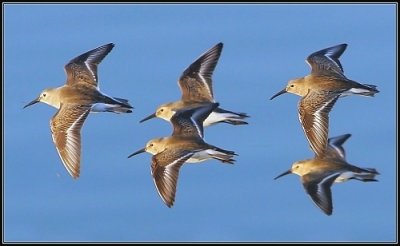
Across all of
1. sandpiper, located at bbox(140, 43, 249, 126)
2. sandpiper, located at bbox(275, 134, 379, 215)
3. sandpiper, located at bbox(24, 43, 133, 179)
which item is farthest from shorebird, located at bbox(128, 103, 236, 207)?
sandpiper, located at bbox(275, 134, 379, 215)

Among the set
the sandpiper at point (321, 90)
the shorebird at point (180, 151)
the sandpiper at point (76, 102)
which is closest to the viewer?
the shorebird at point (180, 151)

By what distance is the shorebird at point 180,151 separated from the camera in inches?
519

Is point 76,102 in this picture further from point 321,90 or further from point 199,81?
point 321,90

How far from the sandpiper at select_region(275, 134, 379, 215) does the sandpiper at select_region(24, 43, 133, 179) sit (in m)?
1.67

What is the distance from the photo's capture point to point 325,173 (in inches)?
540

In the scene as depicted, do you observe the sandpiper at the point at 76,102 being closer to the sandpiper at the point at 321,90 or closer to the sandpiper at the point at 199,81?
the sandpiper at the point at 199,81

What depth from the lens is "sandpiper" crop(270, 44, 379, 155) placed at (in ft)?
45.3

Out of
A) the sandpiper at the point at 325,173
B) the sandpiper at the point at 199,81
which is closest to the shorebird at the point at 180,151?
the sandpiper at the point at 199,81

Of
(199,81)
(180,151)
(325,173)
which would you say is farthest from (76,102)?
(325,173)

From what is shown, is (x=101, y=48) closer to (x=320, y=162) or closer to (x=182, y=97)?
(x=182, y=97)

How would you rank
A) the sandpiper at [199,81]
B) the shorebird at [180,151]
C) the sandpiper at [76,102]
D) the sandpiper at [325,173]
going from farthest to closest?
1. the sandpiper at [199,81]
2. the sandpiper at [76,102]
3. the sandpiper at [325,173]
4. the shorebird at [180,151]

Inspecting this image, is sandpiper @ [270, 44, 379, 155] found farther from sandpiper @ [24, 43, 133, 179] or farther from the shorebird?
sandpiper @ [24, 43, 133, 179]

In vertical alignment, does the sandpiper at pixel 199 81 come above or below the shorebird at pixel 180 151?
above

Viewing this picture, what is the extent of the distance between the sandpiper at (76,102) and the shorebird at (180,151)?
24.0 inches
